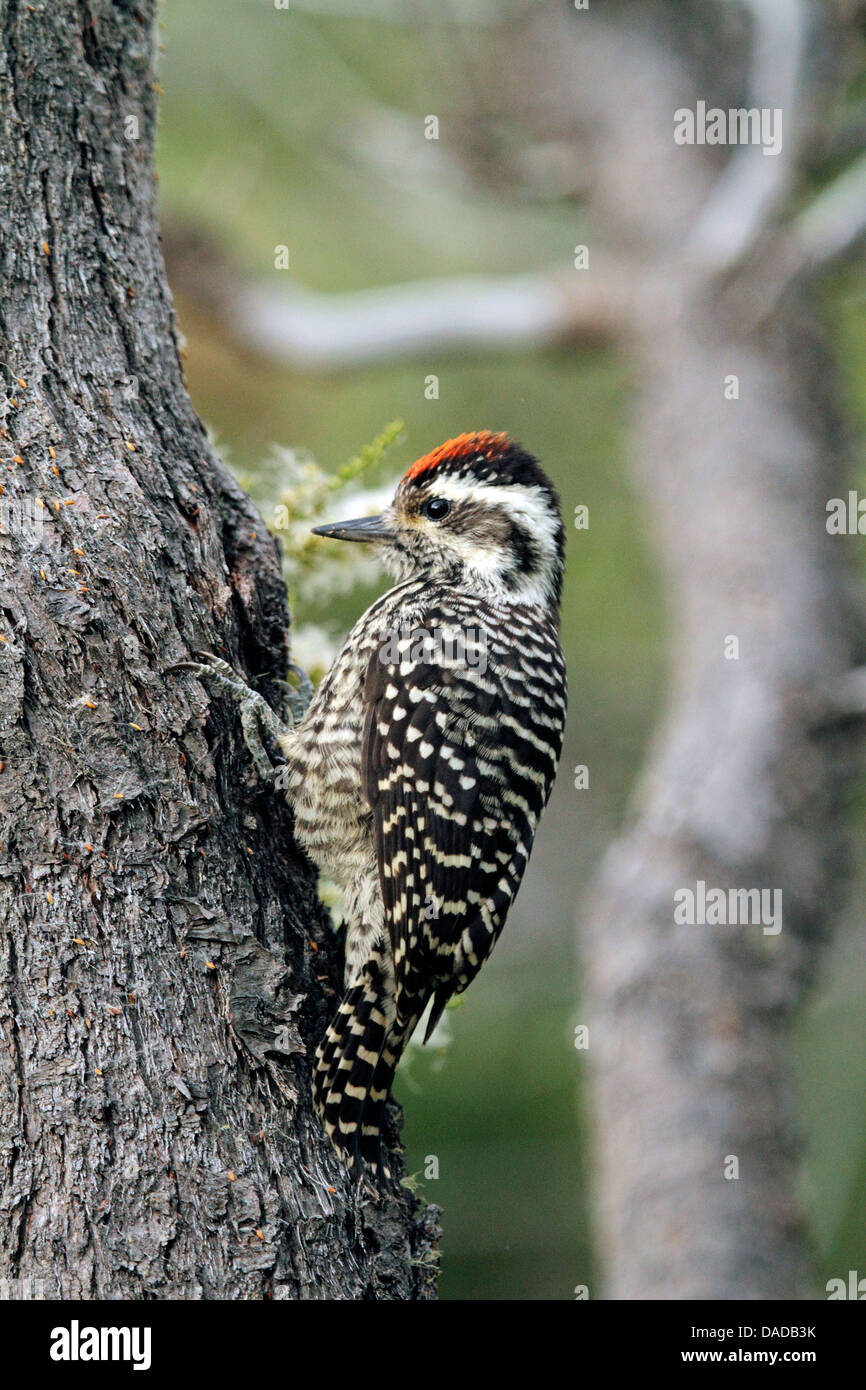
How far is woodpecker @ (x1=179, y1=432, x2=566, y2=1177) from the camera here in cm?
267

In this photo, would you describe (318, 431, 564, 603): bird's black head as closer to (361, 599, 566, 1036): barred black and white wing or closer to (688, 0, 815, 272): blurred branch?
(361, 599, 566, 1036): barred black and white wing

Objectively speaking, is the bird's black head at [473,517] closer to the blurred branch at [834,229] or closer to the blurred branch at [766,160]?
the blurred branch at [766,160]

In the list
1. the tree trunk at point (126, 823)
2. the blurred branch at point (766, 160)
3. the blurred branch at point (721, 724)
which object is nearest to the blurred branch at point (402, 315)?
the blurred branch at point (721, 724)

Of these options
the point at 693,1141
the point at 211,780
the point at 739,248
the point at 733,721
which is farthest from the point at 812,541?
the point at 211,780

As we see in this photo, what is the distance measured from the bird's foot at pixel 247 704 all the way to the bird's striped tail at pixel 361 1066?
1.59 ft

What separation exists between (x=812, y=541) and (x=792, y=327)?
1211 mm

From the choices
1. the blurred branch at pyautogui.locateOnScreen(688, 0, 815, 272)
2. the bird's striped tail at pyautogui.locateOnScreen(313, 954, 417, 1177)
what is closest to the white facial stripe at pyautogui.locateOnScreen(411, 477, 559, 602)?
the bird's striped tail at pyautogui.locateOnScreen(313, 954, 417, 1177)

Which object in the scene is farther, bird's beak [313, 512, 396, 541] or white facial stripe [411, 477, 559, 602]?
white facial stripe [411, 477, 559, 602]

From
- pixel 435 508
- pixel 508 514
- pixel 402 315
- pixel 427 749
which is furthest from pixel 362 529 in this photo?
pixel 402 315

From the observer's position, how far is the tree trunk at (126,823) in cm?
201

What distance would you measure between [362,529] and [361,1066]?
137cm

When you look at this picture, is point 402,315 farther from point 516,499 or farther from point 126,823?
point 126,823
